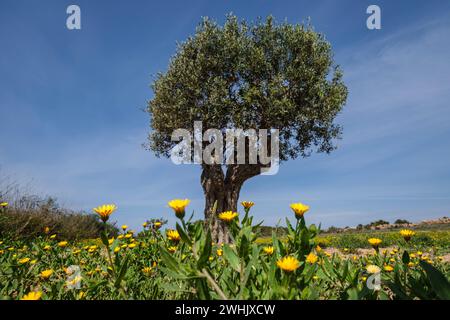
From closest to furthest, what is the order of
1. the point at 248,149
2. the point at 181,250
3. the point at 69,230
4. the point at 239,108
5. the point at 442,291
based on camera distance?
1. the point at 442,291
2. the point at 181,250
3. the point at 69,230
4. the point at 239,108
5. the point at 248,149

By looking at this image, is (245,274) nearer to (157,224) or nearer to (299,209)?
(299,209)

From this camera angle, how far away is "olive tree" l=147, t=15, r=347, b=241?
1598 cm

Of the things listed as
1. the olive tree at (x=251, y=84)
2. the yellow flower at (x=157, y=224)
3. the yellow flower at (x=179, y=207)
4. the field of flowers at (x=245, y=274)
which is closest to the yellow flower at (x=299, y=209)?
the field of flowers at (x=245, y=274)

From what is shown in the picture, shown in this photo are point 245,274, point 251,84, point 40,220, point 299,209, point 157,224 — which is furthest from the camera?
point 251,84

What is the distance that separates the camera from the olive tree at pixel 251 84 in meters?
16.0

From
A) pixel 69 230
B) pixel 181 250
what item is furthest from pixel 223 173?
pixel 181 250

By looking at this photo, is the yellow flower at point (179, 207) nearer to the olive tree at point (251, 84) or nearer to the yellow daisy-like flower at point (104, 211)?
the yellow daisy-like flower at point (104, 211)

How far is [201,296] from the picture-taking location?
1673mm

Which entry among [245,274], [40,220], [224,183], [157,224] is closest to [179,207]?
[245,274]

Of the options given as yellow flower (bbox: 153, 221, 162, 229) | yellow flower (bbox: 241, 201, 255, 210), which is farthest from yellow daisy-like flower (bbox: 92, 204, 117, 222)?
yellow flower (bbox: 153, 221, 162, 229)

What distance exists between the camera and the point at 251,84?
16547mm

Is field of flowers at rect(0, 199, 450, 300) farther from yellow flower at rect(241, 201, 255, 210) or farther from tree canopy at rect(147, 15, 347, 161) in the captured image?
tree canopy at rect(147, 15, 347, 161)
